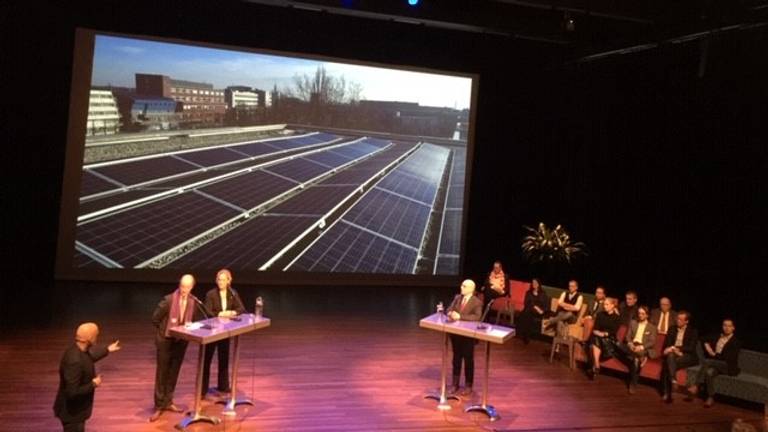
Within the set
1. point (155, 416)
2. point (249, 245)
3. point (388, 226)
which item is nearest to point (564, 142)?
point (388, 226)

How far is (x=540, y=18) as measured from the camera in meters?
10.9

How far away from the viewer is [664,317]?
732cm

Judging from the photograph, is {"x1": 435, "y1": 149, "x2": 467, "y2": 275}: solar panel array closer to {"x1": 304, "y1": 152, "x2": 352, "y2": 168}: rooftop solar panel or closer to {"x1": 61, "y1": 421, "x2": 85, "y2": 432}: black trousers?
{"x1": 304, "y1": 152, "x2": 352, "y2": 168}: rooftop solar panel

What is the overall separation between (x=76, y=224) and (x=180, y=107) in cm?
A: 265

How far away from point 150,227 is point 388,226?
4.40 metres

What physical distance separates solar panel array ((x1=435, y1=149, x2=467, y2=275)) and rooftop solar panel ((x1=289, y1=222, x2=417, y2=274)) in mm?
663

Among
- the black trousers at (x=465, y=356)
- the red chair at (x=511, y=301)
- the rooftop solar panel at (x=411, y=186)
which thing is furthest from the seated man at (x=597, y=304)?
the rooftop solar panel at (x=411, y=186)

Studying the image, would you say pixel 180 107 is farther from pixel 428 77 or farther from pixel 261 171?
pixel 428 77

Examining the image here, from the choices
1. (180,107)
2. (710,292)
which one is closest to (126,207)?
(180,107)

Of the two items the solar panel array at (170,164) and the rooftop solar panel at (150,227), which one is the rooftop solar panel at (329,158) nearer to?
the solar panel array at (170,164)

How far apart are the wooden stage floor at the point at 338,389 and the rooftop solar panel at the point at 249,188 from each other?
3.05m

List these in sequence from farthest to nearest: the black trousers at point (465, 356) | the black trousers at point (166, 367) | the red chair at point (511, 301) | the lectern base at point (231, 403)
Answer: the red chair at point (511, 301) → the black trousers at point (465, 356) → the lectern base at point (231, 403) → the black trousers at point (166, 367)

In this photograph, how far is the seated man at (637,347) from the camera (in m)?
6.84

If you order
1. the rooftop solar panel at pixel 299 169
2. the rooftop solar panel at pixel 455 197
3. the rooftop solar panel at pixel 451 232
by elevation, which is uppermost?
the rooftop solar panel at pixel 299 169
